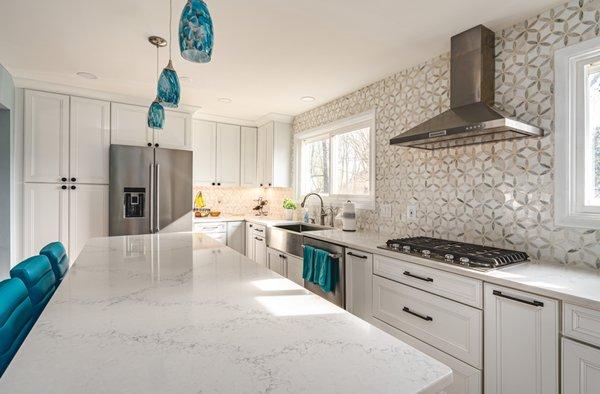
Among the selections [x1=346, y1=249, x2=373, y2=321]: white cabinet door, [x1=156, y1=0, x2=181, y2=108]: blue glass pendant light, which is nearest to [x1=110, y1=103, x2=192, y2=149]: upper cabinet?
[x1=156, y1=0, x2=181, y2=108]: blue glass pendant light

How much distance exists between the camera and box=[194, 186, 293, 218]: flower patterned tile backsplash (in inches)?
189

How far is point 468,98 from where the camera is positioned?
209cm

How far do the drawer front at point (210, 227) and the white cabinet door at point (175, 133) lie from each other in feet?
3.34

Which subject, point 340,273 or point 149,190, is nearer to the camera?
point 340,273

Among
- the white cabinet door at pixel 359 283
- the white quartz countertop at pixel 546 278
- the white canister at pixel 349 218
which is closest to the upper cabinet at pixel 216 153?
the white canister at pixel 349 218

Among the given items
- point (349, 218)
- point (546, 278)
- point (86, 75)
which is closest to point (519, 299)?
point (546, 278)

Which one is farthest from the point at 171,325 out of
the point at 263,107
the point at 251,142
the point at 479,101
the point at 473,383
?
the point at 251,142

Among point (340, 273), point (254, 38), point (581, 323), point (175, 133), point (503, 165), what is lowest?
point (340, 273)

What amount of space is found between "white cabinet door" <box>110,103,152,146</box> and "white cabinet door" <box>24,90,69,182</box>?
1.39ft

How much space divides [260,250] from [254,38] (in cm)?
244

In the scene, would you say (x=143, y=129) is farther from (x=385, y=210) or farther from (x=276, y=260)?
(x=385, y=210)

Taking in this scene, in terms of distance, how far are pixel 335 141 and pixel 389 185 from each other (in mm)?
1091

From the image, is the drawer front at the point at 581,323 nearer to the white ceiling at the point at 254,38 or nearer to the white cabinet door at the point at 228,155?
the white ceiling at the point at 254,38

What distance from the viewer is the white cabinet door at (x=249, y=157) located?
471 centimetres
